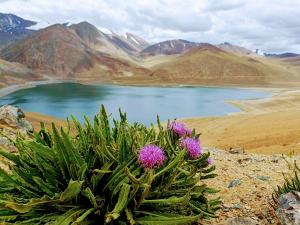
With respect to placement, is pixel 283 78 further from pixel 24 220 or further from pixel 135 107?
pixel 24 220

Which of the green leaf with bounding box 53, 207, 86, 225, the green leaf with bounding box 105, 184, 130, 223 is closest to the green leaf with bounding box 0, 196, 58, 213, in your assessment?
the green leaf with bounding box 53, 207, 86, 225

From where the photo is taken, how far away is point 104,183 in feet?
12.0

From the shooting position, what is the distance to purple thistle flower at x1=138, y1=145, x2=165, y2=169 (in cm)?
329

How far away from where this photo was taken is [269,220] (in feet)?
14.2

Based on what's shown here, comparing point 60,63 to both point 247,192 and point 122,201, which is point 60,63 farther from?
point 122,201

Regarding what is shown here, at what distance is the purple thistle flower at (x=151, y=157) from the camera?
329cm

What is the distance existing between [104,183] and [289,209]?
64.9 inches

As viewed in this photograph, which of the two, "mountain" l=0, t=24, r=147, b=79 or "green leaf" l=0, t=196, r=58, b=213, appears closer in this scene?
"green leaf" l=0, t=196, r=58, b=213

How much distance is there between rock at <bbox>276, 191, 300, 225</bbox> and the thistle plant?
0.65 meters

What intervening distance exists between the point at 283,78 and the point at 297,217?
15976cm

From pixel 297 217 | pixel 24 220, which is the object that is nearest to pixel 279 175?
pixel 297 217

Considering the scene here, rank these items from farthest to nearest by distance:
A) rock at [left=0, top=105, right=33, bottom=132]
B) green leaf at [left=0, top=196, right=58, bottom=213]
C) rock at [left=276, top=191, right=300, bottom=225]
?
rock at [left=0, top=105, right=33, bottom=132] < rock at [left=276, top=191, right=300, bottom=225] < green leaf at [left=0, top=196, right=58, bottom=213]

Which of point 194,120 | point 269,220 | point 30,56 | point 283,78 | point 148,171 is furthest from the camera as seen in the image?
point 30,56

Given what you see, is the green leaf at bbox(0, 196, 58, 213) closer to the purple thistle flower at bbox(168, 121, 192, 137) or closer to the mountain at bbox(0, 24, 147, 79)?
the purple thistle flower at bbox(168, 121, 192, 137)
